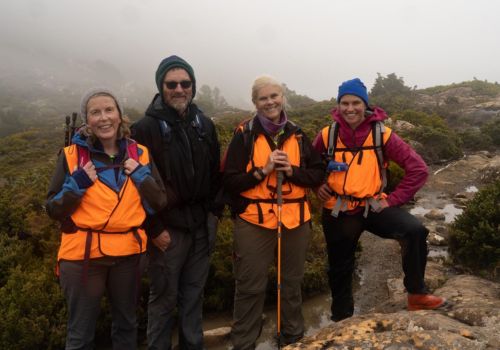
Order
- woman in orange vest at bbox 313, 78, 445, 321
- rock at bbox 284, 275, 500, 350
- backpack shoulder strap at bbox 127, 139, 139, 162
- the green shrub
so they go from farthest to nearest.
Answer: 1. the green shrub
2. woman in orange vest at bbox 313, 78, 445, 321
3. backpack shoulder strap at bbox 127, 139, 139, 162
4. rock at bbox 284, 275, 500, 350

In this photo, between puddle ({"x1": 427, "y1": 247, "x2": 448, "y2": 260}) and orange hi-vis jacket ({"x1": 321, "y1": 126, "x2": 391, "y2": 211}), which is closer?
orange hi-vis jacket ({"x1": 321, "y1": 126, "x2": 391, "y2": 211})

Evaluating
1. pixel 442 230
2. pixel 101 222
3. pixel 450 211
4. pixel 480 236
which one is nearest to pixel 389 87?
pixel 450 211

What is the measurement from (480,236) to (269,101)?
14.5ft

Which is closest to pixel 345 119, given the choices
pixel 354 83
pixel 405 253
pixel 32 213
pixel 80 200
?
pixel 354 83

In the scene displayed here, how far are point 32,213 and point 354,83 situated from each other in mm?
6127

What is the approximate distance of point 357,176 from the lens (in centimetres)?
396

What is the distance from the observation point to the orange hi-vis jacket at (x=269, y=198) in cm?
368

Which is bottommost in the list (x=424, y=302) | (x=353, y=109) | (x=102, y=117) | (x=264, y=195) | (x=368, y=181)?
(x=424, y=302)

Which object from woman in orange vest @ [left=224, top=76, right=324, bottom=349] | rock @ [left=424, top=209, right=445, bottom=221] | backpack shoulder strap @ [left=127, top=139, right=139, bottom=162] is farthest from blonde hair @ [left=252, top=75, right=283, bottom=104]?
rock @ [left=424, top=209, right=445, bottom=221]

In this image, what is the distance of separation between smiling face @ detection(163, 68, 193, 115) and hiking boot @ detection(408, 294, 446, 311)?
2954mm

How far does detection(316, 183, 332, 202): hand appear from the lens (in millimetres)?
4125

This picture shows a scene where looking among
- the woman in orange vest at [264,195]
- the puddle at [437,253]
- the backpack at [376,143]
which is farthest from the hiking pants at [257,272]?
the puddle at [437,253]

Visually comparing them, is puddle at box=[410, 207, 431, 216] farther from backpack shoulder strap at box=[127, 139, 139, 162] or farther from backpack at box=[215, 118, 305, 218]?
backpack shoulder strap at box=[127, 139, 139, 162]

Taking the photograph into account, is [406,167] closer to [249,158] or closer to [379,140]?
[379,140]
